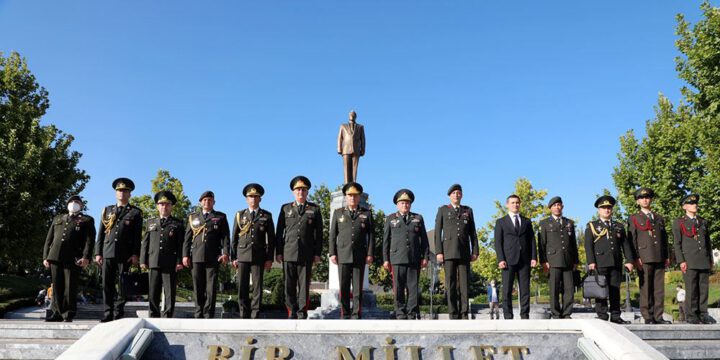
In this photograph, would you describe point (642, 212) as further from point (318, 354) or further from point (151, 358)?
point (151, 358)

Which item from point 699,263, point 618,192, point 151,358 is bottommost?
point 151,358

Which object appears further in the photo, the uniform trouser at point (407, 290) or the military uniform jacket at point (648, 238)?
the military uniform jacket at point (648, 238)

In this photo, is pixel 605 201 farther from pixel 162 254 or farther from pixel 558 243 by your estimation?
pixel 162 254

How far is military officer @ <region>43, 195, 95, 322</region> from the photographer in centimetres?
873

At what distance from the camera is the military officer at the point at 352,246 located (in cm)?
868

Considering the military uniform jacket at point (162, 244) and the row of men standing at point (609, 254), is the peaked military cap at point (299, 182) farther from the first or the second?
the row of men standing at point (609, 254)

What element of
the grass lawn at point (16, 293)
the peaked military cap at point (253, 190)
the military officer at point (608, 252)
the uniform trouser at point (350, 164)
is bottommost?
the grass lawn at point (16, 293)

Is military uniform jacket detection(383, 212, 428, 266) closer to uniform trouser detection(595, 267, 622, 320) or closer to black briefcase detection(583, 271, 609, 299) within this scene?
black briefcase detection(583, 271, 609, 299)

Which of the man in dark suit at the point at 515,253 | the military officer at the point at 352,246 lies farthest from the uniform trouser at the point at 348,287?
the man in dark suit at the point at 515,253

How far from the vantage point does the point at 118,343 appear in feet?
17.6

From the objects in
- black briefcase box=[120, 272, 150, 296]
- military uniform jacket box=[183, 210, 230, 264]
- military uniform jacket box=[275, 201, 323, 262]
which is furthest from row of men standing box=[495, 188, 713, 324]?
black briefcase box=[120, 272, 150, 296]

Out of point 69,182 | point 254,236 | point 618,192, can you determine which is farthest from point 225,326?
point 618,192

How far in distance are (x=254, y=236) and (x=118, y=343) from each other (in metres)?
3.60

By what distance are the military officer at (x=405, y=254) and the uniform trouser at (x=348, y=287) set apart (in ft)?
1.62
